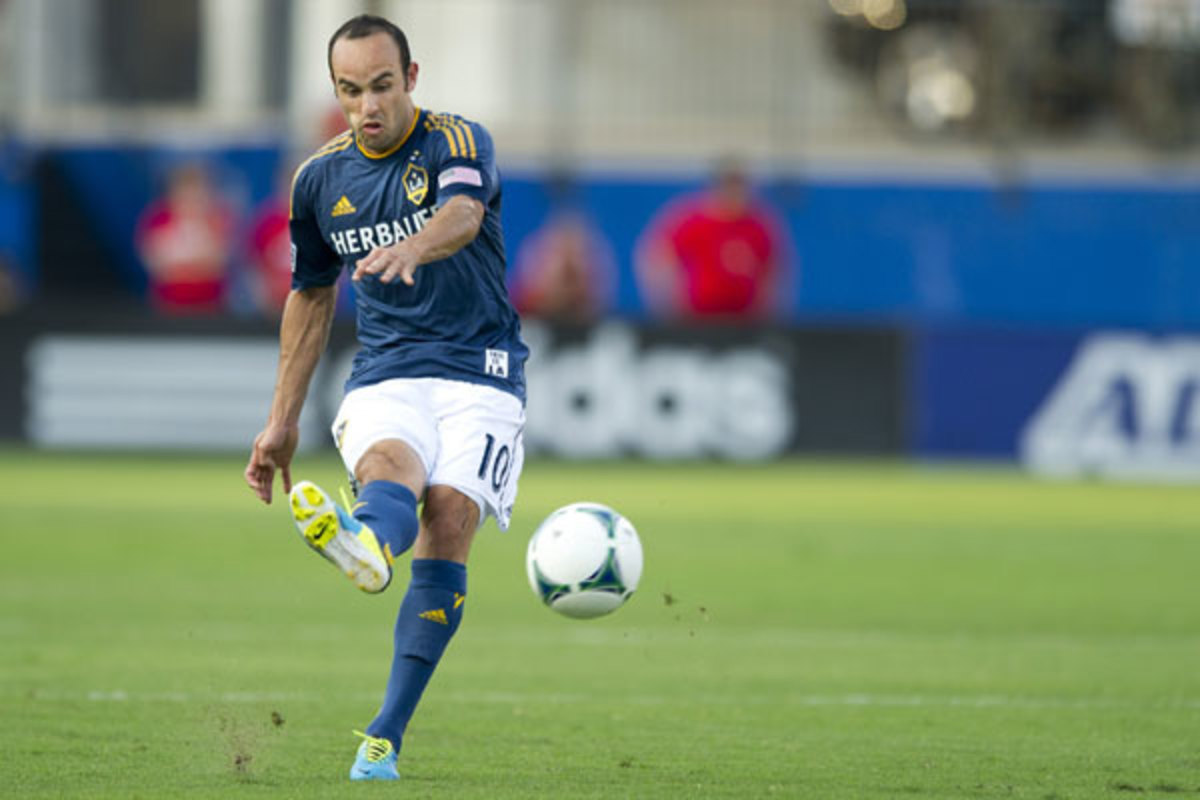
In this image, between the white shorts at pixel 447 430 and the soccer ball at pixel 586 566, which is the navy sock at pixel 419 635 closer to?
the white shorts at pixel 447 430

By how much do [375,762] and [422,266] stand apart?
156 cm

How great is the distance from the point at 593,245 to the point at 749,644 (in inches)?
623

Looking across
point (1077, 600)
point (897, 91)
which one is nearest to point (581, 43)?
point (897, 91)

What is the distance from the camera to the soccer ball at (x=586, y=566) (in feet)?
22.9

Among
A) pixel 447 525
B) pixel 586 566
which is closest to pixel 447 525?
pixel 447 525

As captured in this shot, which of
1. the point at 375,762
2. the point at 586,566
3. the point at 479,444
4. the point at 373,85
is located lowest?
the point at 375,762

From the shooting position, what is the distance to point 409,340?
23.1 ft

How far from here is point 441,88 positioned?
27.6m

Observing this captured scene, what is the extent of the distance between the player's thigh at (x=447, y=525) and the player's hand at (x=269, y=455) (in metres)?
0.46

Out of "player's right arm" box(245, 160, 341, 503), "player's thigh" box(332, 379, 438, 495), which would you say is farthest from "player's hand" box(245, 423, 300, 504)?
"player's thigh" box(332, 379, 438, 495)

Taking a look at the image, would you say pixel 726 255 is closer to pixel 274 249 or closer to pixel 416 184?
pixel 274 249

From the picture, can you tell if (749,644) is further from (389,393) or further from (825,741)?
(389,393)

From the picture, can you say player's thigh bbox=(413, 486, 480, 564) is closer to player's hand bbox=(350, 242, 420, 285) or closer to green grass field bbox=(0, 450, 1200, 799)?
green grass field bbox=(0, 450, 1200, 799)

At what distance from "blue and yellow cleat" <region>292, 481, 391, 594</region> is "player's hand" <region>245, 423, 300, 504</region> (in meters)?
0.81
